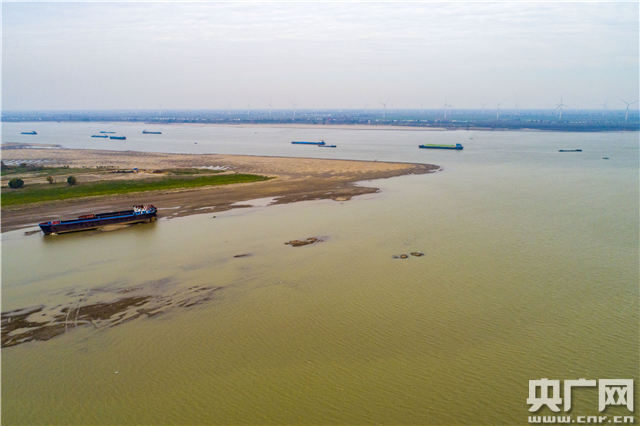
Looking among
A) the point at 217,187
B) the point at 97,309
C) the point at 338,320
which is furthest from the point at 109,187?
the point at 338,320

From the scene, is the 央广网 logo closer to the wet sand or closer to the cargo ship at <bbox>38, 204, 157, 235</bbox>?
the cargo ship at <bbox>38, 204, 157, 235</bbox>

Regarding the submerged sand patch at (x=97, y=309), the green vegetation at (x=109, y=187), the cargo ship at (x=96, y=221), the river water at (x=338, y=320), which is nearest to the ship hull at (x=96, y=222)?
the cargo ship at (x=96, y=221)

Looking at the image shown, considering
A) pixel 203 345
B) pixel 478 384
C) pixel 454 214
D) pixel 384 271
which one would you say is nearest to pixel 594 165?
pixel 454 214

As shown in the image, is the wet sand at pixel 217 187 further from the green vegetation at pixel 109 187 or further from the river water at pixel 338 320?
the river water at pixel 338 320

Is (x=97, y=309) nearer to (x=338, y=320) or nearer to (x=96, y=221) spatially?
(x=338, y=320)

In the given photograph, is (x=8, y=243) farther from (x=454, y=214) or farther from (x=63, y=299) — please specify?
(x=454, y=214)
